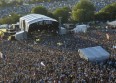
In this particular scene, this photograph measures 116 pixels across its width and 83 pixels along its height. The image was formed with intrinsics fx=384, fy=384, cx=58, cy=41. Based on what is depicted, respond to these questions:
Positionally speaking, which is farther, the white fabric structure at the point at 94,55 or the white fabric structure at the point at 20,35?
the white fabric structure at the point at 20,35

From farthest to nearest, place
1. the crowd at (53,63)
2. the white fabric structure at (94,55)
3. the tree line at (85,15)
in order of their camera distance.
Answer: the tree line at (85,15), the white fabric structure at (94,55), the crowd at (53,63)

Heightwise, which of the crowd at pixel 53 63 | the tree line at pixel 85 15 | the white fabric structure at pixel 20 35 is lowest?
the tree line at pixel 85 15

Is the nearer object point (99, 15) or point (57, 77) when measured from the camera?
point (57, 77)

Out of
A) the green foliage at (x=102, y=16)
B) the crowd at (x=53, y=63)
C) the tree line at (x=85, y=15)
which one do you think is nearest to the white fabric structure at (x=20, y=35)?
the crowd at (x=53, y=63)

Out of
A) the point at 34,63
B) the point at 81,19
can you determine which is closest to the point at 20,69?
the point at 34,63

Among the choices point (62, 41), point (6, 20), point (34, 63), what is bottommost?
point (6, 20)

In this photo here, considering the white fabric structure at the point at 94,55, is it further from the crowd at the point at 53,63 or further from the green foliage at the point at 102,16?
the green foliage at the point at 102,16

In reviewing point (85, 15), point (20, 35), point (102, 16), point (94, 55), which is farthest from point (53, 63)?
point (102, 16)

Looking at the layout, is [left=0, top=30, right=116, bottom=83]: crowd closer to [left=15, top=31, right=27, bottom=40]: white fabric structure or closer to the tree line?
[left=15, top=31, right=27, bottom=40]: white fabric structure

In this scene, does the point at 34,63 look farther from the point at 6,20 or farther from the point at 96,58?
the point at 6,20
